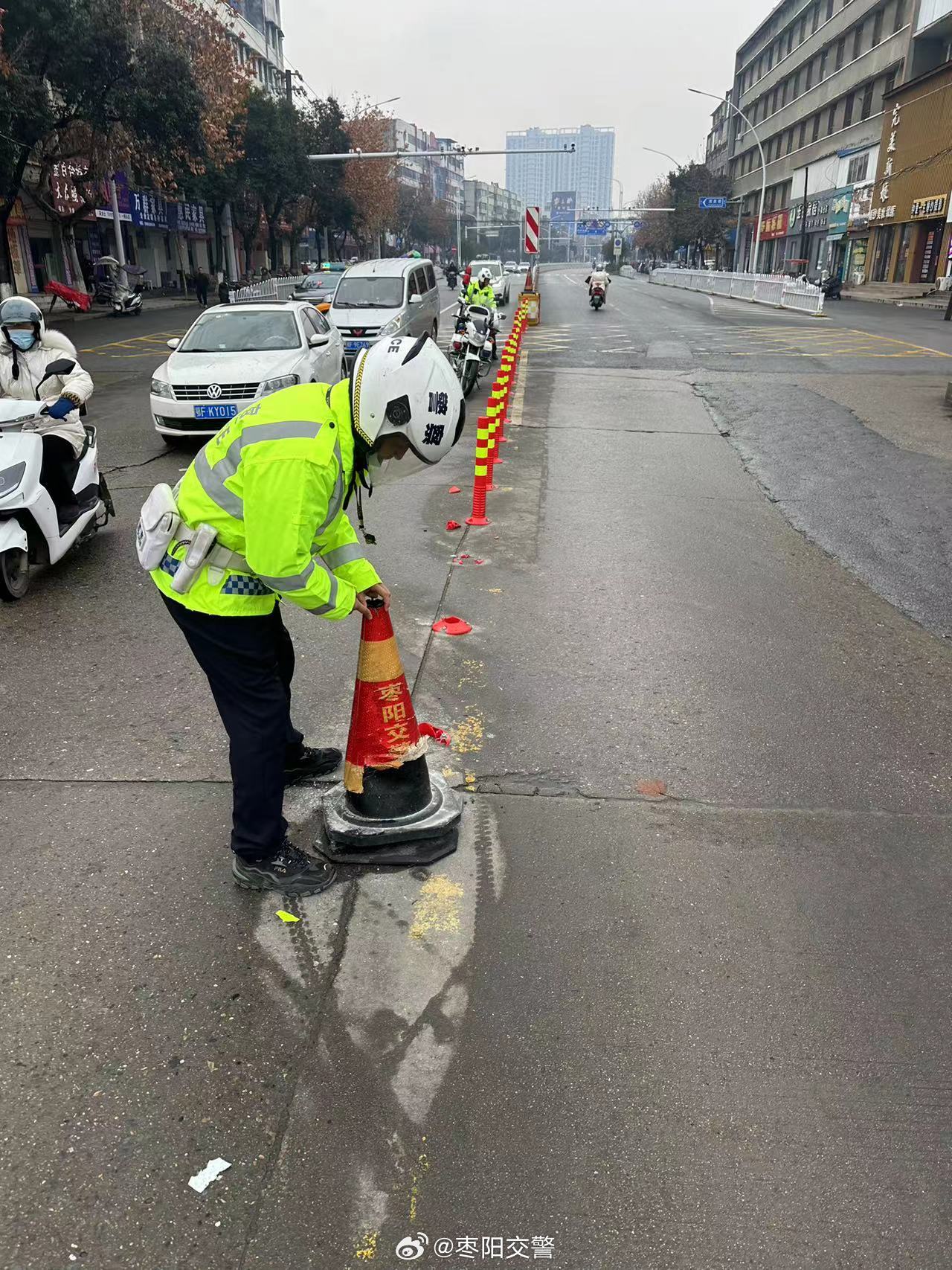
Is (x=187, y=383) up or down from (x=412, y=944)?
up

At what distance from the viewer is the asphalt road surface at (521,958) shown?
2.13m

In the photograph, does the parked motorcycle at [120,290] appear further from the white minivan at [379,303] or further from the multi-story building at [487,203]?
the multi-story building at [487,203]

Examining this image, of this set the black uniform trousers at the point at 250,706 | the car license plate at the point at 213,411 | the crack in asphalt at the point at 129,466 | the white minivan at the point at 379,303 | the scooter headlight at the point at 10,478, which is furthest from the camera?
the white minivan at the point at 379,303

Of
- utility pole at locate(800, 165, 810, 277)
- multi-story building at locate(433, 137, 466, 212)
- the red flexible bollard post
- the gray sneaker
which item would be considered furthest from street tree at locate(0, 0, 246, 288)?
multi-story building at locate(433, 137, 466, 212)

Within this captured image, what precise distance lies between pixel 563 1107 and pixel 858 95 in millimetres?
71090

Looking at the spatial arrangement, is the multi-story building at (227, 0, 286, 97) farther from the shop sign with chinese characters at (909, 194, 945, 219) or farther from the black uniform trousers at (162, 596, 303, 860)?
the black uniform trousers at (162, 596, 303, 860)

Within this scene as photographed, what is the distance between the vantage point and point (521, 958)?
2902 mm

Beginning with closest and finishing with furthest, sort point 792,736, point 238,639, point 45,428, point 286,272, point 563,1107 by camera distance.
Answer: point 563,1107 → point 238,639 → point 792,736 → point 45,428 → point 286,272

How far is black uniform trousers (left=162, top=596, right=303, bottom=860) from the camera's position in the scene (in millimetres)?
2912

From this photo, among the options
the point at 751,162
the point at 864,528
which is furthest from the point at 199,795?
the point at 751,162

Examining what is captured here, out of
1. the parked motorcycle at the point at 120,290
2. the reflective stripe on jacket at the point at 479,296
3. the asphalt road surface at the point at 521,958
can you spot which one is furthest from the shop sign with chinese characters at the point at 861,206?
the asphalt road surface at the point at 521,958

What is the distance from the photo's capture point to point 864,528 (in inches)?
306

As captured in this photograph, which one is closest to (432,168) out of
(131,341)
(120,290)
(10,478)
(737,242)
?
(737,242)

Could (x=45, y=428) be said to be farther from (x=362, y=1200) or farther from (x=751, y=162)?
(x=751, y=162)
